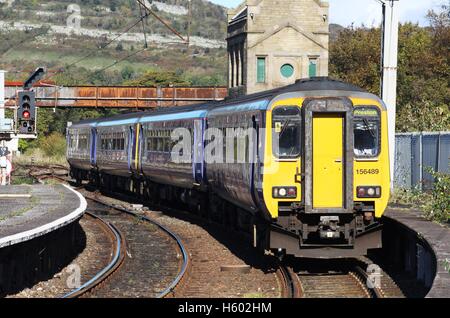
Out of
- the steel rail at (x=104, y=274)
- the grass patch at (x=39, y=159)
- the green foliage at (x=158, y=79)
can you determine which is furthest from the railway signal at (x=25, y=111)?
the green foliage at (x=158, y=79)

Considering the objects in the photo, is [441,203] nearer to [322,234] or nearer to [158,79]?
[322,234]

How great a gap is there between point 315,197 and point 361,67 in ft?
143

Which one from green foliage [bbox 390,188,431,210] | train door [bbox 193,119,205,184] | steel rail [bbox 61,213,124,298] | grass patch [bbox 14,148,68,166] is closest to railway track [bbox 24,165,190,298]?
steel rail [bbox 61,213,124,298]

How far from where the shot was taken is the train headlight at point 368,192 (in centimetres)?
1550

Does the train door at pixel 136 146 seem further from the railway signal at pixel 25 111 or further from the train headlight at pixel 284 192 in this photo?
the train headlight at pixel 284 192

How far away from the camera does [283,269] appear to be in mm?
15922

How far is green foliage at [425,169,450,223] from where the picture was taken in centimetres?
1808

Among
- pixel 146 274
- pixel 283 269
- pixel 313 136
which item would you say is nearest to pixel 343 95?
pixel 313 136

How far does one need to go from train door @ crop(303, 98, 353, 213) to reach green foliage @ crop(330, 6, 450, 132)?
58.1 feet

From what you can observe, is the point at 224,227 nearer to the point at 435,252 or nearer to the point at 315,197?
the point at 315,197

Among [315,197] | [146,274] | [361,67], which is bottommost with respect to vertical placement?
[146,274]

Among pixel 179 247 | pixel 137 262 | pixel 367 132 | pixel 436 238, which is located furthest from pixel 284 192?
pixel 179 247
